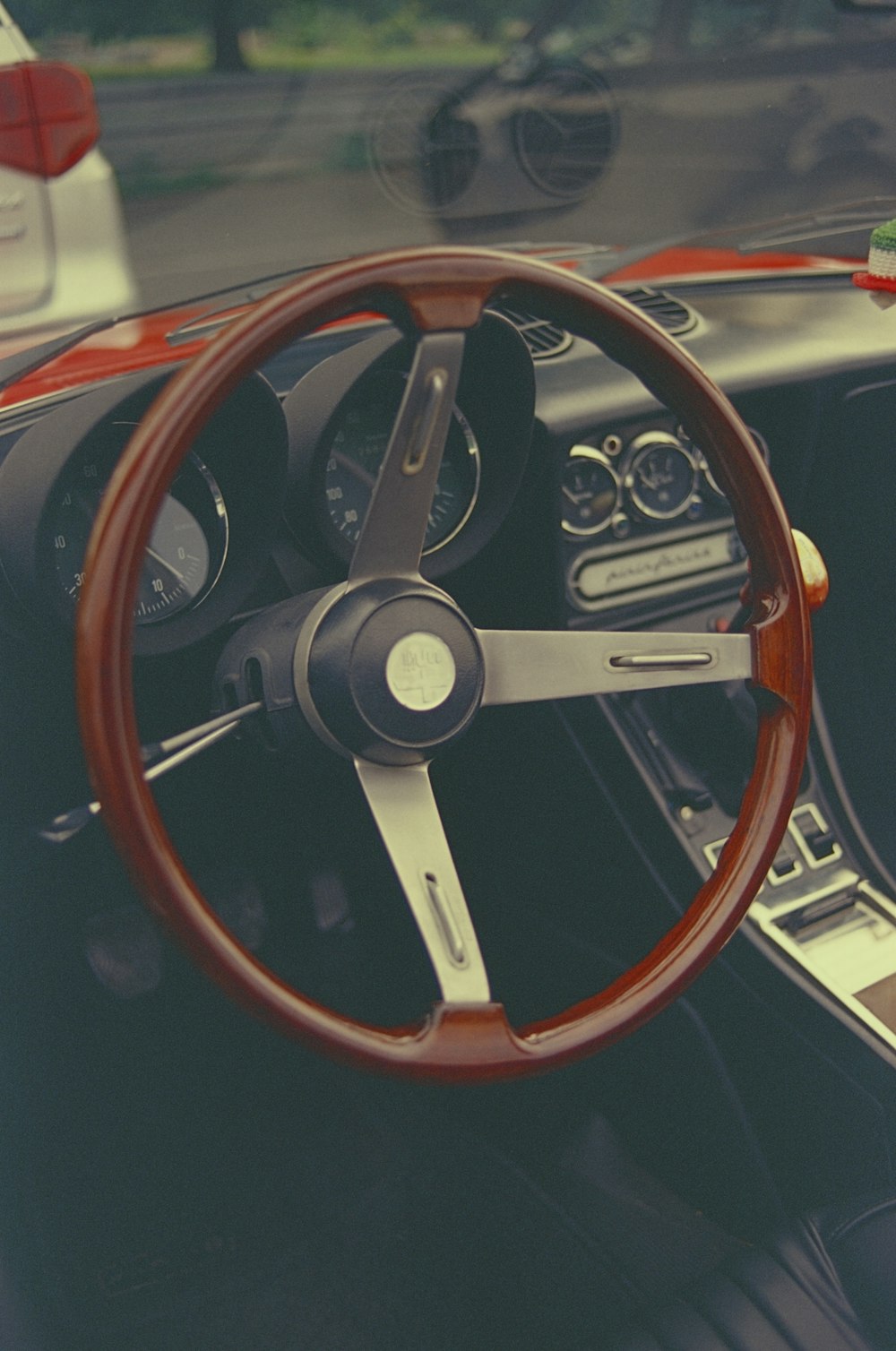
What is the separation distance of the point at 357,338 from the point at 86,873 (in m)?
0.91

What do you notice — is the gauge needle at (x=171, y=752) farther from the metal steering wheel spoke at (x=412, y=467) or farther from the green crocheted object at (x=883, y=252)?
the green crocheted object at (x=883, y=252)

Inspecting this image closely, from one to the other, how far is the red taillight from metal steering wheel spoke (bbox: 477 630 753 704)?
190cm

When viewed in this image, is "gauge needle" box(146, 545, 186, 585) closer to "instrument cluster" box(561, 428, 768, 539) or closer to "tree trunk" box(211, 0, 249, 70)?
"instrument cluster" box(561, 428, 768, 539)

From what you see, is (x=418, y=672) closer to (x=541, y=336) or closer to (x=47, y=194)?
(x=541, y=336)

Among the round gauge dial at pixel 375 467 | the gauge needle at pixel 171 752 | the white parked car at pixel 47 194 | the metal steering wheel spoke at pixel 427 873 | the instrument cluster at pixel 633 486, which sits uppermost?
the white parked car at pixel 47 194

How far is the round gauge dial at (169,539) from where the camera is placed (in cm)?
160

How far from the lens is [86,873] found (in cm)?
196

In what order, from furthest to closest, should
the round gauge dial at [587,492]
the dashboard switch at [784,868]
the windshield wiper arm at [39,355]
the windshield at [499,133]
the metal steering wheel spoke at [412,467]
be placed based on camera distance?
the windshield at [499,133], the dashboard switch at [784,868], the round gauge dial at [587,492], the windshield wiper arm at [39,355], the metal steering wheel spoke at [412,467]

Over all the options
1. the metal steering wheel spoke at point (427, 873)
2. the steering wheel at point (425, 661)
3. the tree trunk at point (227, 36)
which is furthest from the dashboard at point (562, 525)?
the tree trunk at point (227, 36)

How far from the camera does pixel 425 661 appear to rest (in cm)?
133

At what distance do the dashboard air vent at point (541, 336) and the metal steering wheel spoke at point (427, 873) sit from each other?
0.88 m

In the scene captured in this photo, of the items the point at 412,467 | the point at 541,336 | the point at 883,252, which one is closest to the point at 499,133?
the point at 883,252

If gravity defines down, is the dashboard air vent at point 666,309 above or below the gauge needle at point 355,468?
above

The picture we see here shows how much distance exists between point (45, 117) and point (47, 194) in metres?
0.17
